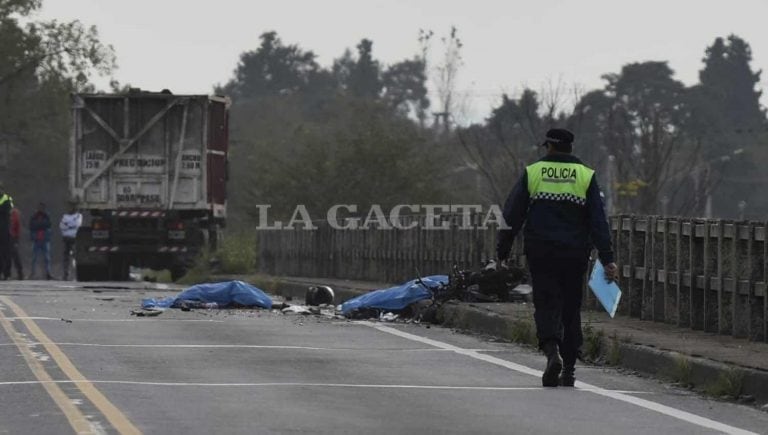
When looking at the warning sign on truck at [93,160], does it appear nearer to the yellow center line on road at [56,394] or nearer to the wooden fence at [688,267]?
the wooden fence at [688,267]

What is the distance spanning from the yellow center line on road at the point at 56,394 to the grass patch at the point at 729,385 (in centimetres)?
449

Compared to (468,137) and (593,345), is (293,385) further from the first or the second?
(468,137)

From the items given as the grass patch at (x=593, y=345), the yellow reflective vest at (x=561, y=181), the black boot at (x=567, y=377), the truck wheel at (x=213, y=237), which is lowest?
the black boot at (x=567, y=377)

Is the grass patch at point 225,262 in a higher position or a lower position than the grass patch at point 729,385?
higher

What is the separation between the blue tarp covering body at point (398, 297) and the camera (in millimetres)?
22469

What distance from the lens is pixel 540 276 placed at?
14430 mm

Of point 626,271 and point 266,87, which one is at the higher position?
point 266,87

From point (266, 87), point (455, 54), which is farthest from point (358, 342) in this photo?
point (266, 87)

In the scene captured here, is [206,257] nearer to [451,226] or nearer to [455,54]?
[451,226]

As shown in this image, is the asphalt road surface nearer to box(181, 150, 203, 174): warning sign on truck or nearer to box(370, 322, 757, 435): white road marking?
box(370, 322, 757, 435): white road marking

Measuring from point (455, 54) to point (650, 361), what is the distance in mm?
105751

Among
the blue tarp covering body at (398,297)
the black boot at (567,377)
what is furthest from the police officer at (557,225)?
the blue tarp covering body at (398,297)

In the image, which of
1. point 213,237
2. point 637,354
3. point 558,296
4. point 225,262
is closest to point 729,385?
point 558,296

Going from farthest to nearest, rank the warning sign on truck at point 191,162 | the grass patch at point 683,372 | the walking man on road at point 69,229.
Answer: the walking man on road at point 69,229
the warning sign on truck at point 191,162
the grass patch at point 683,372
